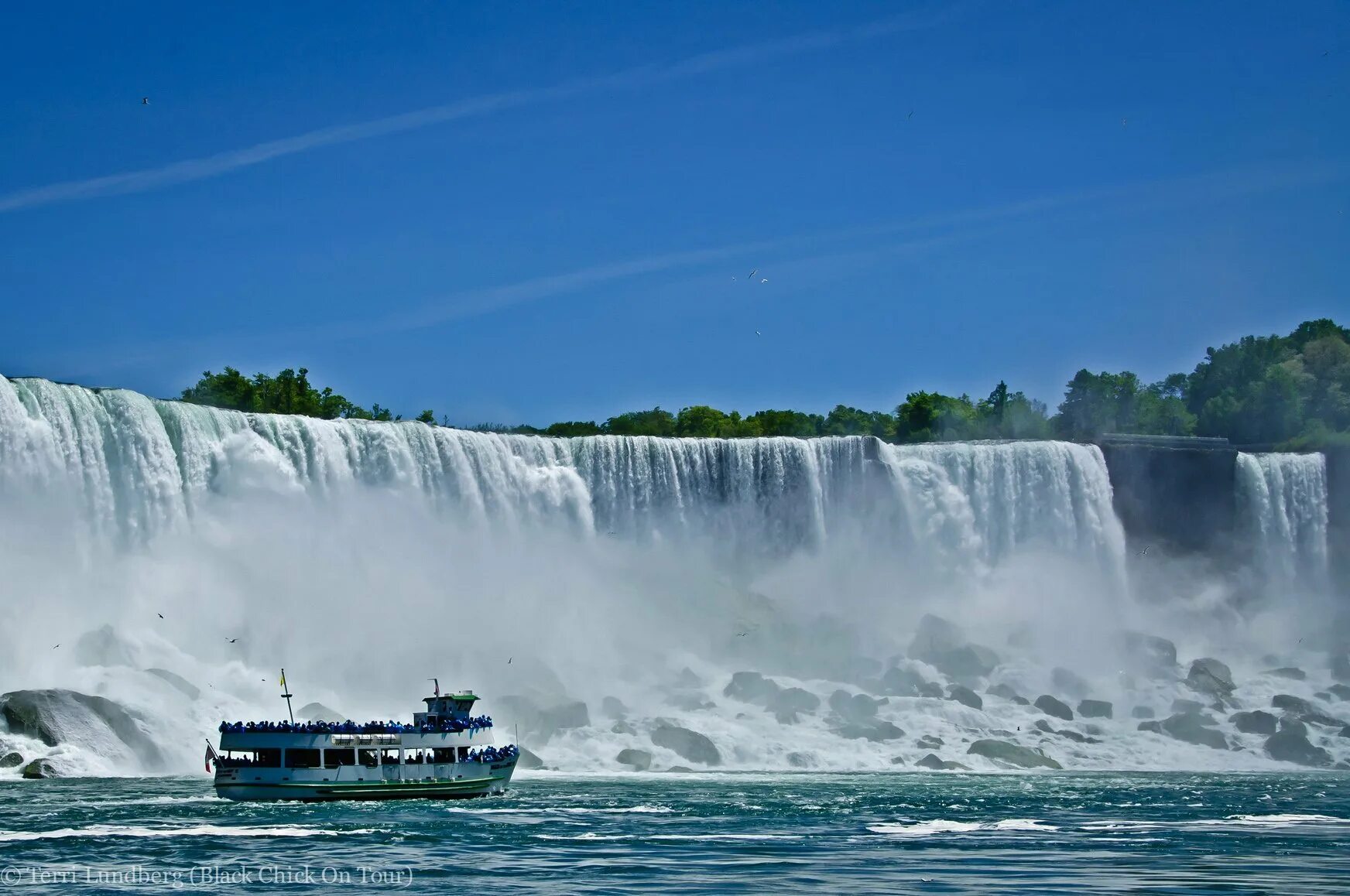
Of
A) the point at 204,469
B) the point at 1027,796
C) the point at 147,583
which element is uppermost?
the point at 204,469

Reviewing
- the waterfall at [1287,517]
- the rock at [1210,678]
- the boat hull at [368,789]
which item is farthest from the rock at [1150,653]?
the boat hull at [368,789]

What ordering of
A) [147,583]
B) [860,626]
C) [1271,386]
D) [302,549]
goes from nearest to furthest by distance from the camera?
[147,583] < [302,549] < [860,626] < [1271,386]

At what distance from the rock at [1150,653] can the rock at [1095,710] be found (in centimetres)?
467

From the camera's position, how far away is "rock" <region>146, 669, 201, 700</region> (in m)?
46.4

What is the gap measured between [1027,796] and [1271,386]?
184 ft

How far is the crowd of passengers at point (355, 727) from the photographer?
122 feet

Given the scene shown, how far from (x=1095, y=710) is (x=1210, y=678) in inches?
224

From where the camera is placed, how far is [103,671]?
4612cm

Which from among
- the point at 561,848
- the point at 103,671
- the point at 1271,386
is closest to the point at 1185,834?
the point at 561,848

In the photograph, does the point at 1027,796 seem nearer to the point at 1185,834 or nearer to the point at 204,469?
the point at 1185,834

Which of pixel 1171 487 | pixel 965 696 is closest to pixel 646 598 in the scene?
pixel 965 696

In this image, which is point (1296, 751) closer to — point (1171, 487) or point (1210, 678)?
point (1210, 678)

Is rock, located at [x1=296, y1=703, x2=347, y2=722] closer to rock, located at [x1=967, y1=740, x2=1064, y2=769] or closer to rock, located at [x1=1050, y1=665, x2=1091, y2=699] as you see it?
rock, located at [x1=967, y1=740, x2=1064, y2=769]

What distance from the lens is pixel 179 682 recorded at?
153 ft
